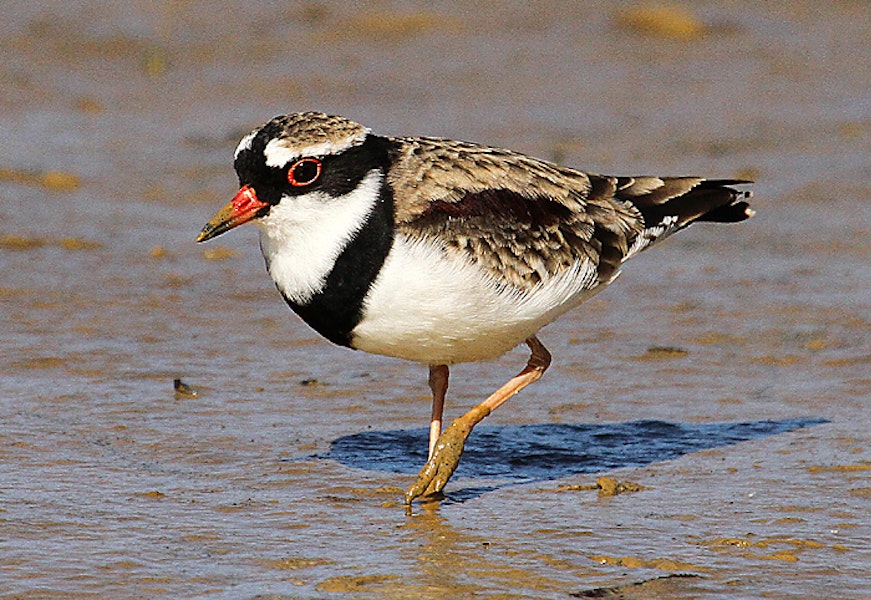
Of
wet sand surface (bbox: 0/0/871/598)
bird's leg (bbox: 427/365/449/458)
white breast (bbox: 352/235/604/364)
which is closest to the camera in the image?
wet sand surface (bbox: 0/0/871/598)

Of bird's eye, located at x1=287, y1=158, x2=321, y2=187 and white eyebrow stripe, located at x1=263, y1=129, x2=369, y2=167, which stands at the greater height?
white eyebrow stripe, located at x1=263, y1=129, x2=369, y2=167

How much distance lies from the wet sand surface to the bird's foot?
0.08 meters

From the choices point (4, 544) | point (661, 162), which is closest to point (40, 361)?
point (4, 544)

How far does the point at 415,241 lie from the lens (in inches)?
251

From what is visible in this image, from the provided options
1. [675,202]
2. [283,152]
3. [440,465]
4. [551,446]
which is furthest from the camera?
[675,202]

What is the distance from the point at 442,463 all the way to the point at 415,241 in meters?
0.99

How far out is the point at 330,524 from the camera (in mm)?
6305

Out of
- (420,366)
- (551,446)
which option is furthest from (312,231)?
(420,366)

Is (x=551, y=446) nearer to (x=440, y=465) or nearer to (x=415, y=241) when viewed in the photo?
(x=440, y=465)

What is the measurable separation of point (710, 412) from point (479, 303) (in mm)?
1880

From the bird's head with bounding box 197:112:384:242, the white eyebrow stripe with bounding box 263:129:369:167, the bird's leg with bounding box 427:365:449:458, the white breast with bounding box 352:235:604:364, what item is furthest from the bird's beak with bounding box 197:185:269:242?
A: the bird's leg with bounding box 427:365:449:458

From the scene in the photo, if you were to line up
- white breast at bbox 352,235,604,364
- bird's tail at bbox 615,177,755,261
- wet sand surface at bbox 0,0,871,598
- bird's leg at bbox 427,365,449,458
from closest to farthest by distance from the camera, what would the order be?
wet sand surface at bbox 0,0,871,598
white breast at bbox 352,235,604,364
bird's leg at bbox 427,365,449,458
bird's tail at bbox 615,177,755,261

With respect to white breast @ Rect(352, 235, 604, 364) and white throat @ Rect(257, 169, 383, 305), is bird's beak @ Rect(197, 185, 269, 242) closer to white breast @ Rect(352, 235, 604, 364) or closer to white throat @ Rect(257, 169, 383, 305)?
white throat @ Rect(257, 169, 383, 305)

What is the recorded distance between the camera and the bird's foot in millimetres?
6605
